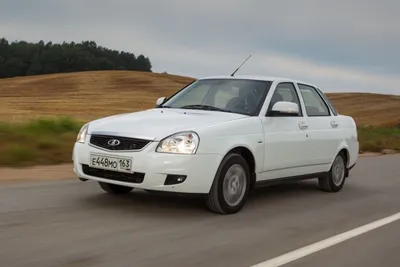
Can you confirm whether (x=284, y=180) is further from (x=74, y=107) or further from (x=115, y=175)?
(x=74, y=107)

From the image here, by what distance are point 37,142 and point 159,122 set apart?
21.4 feet

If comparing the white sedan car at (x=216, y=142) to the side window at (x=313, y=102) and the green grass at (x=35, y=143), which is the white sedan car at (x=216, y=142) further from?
the green grass at (x=35, y=143)

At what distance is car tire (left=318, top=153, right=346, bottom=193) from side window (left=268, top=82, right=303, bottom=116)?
1.34m

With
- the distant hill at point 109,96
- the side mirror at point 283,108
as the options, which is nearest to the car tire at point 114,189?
the side mirror at point 283,108

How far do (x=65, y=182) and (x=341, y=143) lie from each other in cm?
417

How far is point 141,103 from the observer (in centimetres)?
4262

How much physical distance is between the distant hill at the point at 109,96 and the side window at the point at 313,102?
2481 cm

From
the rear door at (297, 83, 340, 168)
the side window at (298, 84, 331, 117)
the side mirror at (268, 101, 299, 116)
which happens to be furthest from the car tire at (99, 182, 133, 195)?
the side window at (298, 84, 331, 117)

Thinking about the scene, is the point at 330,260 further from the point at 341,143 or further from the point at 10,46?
the point at 10,46

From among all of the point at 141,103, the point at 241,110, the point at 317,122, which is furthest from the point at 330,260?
the point at 141,103

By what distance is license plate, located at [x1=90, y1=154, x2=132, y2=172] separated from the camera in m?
6.63

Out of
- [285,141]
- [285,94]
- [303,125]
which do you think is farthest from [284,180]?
[285,94]

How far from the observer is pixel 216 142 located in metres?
6.86

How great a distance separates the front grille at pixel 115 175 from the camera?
6.63 meters
